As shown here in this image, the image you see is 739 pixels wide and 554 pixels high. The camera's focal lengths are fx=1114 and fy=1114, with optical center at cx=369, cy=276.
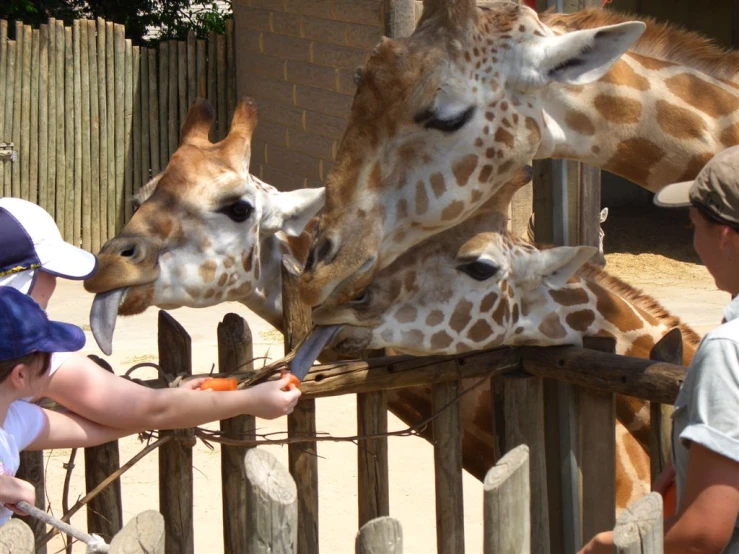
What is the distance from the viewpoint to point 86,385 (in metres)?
2.82

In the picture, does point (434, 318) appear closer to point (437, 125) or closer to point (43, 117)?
point (437, 125)

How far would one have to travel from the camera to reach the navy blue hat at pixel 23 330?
2.39 m

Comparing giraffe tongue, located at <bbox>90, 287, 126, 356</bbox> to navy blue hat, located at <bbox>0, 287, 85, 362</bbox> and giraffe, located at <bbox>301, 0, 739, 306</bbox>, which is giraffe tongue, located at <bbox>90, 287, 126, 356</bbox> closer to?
giraffe, located at <bbox>301, 0, 739, 306</bbox>

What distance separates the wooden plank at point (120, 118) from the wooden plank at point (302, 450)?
941 cm

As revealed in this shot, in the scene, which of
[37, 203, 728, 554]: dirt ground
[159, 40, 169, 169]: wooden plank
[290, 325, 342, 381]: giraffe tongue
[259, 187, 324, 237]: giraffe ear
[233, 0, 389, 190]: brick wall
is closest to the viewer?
[290, 325, 342, 381]: giraffe tongue

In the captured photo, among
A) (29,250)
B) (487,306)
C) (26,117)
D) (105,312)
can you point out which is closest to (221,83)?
(26,117)

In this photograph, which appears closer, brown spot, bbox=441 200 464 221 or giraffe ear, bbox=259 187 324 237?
brown spot, bbox=441 200 464 221

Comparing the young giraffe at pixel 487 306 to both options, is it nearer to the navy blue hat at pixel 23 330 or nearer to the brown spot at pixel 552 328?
the brown spot at pixel 552 328

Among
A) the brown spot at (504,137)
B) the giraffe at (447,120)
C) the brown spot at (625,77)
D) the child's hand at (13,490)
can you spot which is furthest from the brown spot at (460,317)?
the child's hand at (13,490)

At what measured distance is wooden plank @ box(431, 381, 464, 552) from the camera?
3654 millimetres

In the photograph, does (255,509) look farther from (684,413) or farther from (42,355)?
(684,413)

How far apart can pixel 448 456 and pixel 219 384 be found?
0.89 m

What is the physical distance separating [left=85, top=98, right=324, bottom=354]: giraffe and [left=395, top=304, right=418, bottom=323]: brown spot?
957 mm

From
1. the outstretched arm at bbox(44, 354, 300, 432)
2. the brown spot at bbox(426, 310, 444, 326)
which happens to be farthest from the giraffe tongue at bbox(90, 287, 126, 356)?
the brown spot at bbox(426, 310, 444, 326)
